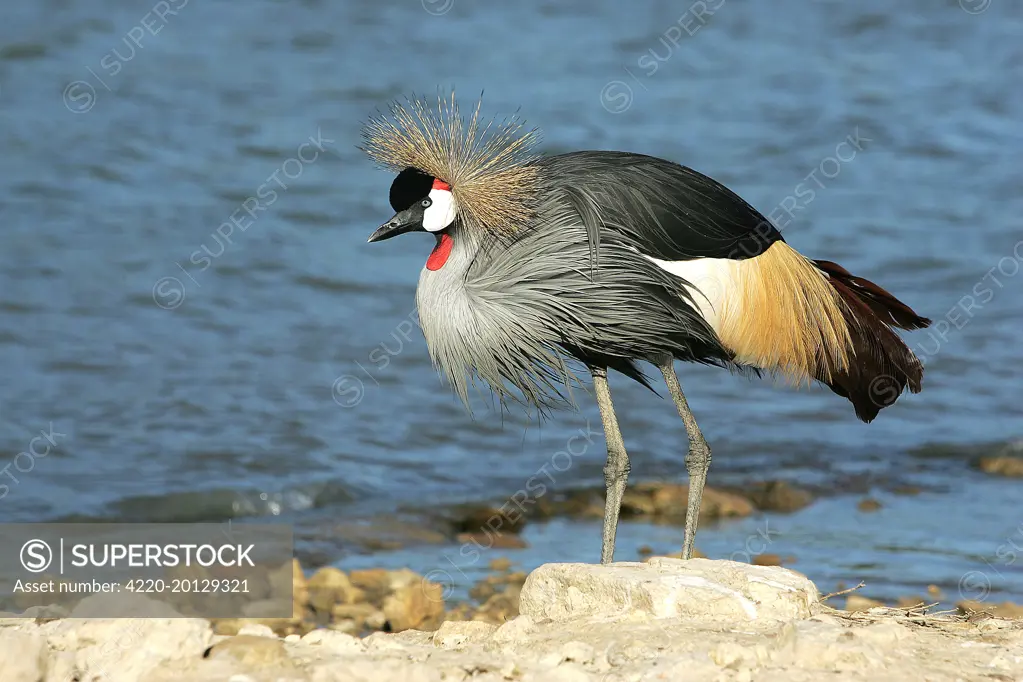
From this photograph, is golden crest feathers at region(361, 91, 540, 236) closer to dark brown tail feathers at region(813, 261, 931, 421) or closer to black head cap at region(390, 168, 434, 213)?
black head cap at region(390, 168, 434, 213)

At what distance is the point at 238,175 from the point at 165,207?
1.06m

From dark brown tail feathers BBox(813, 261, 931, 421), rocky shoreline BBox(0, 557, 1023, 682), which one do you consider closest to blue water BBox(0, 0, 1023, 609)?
dark brown tail feathers BBox(813, 261, 931, 421)

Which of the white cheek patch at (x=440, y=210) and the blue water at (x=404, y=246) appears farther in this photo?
the blue water at (x=404, y=246)

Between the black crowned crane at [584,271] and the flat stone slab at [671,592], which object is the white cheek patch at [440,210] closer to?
the black crowned crane at [584,271]

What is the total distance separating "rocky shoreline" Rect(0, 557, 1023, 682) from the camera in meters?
3.85

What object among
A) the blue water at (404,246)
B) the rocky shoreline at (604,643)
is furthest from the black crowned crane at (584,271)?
the blue water at (404,246)

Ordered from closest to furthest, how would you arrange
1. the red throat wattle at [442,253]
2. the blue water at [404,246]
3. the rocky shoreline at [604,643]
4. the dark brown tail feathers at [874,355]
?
the rocky shoreline at [604,643]
the red throat wattle at [442,253]
the dark brown tail feathers at [874,355]
the blue water at [404,246]


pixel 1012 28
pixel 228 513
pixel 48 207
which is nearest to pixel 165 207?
pixel 48 207

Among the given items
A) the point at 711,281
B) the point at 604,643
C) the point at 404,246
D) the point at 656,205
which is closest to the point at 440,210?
the point at 656,205

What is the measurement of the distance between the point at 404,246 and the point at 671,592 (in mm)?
8175

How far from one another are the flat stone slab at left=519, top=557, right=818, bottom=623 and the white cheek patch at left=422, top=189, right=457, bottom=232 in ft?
4.82

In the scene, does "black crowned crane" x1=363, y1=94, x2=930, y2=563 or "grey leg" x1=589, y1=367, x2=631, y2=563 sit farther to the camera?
"grey leg" x1=589, y1=367, x2=631, y2=563

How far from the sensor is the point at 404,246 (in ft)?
41.2

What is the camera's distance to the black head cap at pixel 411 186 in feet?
18.4
